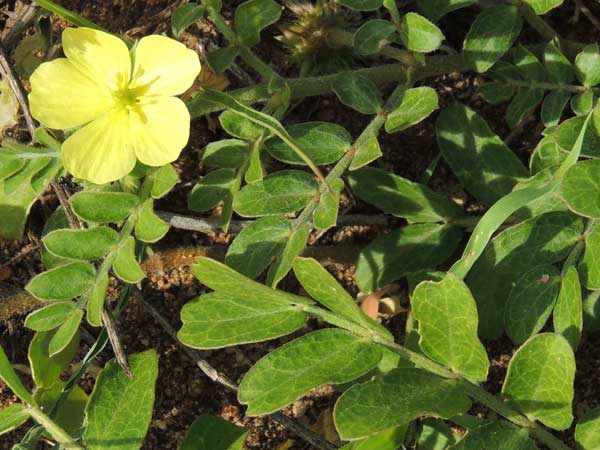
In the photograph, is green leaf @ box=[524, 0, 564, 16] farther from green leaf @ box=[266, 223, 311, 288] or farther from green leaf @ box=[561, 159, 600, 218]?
green leaf @ box=[266, 223, 311, 288]

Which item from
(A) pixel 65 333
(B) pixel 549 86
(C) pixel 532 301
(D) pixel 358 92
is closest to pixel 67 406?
(A) pixel 65 333

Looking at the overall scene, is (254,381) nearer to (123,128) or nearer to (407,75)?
(123,128)

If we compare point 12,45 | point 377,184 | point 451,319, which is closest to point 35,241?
point 12,45

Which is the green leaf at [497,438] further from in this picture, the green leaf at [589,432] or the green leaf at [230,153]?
the green leaf at [230,153]

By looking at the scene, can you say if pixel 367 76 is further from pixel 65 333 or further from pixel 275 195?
pixel 65 333

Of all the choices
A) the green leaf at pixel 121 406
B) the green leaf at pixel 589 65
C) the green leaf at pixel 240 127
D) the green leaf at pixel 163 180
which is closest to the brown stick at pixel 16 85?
the green leaf at pixel 163 180

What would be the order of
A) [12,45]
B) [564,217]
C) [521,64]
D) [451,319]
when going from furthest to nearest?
[12,45]
[521,64]
[564,217]
[451,319]
